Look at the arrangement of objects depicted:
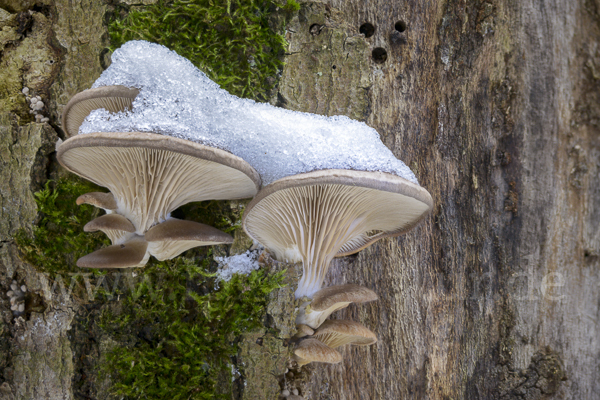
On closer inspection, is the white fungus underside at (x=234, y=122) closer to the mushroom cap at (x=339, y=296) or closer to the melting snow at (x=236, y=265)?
the melting snow at (x=236, y=265)

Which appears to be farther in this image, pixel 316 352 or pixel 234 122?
pixel 234 122

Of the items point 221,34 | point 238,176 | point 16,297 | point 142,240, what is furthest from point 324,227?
point 16,297

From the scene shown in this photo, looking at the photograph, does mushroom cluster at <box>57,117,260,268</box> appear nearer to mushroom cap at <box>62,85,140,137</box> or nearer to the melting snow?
mushroom cap at <box>62,85,140,137</box>

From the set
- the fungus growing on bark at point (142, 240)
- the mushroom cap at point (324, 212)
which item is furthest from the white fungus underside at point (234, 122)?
the fungus growing on bark at point (142, 240)

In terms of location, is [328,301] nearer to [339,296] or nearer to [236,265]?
[339,296]

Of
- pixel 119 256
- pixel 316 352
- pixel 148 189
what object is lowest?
pixel 316 352

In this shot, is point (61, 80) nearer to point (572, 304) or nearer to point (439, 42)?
point (439, 42)

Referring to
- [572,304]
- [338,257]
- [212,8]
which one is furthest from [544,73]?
[212,8]
